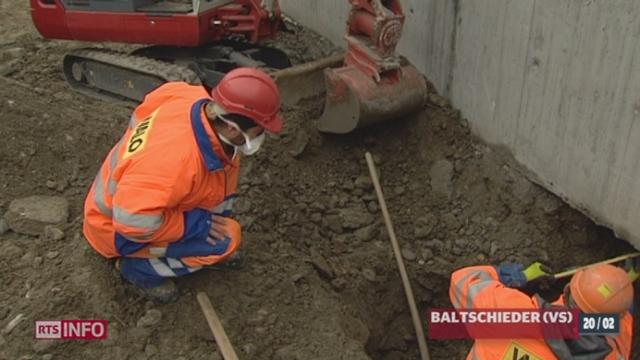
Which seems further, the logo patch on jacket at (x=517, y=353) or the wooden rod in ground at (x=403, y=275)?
the wooden rod in ground at (x=403, y=275)

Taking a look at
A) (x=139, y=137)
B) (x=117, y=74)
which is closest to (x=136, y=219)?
(x=139, y=137)

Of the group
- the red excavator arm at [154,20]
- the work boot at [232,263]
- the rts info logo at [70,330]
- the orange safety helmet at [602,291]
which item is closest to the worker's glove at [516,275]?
the orange safety helmet at [602,291]

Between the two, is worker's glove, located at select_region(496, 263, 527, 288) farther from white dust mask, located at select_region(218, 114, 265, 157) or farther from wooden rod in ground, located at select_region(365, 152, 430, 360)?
white dust mask, located at select_region(218, 114, 265, 157)

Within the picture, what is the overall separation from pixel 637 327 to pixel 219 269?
2784mm

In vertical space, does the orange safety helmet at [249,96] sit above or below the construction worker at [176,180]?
above

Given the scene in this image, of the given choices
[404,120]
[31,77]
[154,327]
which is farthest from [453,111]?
[31,77]

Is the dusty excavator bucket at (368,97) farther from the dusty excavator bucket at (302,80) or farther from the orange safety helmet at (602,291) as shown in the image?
the orange safety helmet at (602,291)

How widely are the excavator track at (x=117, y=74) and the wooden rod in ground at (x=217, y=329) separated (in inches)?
107

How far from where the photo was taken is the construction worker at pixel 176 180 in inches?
144

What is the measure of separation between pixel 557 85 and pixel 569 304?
5.83 feet

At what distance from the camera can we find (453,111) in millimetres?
5859

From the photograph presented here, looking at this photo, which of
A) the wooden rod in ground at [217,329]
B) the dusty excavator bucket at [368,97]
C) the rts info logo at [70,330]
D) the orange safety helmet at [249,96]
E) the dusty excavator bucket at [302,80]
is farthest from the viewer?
the dusty excavator bucket at [302,80]

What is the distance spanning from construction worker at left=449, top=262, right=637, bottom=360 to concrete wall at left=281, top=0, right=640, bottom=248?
109cm

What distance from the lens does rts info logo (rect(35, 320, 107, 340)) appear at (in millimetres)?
4102
